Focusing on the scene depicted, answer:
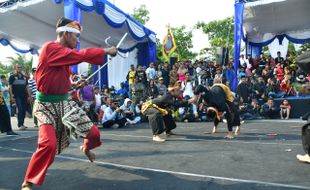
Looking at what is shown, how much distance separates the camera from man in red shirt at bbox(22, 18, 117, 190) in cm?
355

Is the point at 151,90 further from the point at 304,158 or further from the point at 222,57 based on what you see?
the point at 304,158

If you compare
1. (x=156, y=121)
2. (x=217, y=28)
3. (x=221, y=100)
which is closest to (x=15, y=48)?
(x=156, y=121)

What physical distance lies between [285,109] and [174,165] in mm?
8206

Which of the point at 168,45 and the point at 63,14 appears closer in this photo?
the point at 63,14

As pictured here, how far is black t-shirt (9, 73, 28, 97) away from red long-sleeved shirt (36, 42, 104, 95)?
5.83 m

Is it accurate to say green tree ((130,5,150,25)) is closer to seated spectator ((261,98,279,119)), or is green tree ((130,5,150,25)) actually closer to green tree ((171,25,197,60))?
green tree ((171,25,197,60))

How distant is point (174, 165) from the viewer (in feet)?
15.8

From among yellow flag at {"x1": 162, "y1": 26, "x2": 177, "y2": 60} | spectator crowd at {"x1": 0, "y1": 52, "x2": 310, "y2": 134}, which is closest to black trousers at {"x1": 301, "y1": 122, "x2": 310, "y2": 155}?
spectator crowd at {"x1": 0, "y1": 52, "x2": 310, "y2": 134}

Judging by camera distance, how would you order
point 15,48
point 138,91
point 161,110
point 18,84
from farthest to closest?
1. point 15,48
2. point 138,91
3. point 18,84
4. point 161,110

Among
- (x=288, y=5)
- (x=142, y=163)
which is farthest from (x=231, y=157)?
(x=288, y=5)

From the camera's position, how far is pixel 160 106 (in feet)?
25.1

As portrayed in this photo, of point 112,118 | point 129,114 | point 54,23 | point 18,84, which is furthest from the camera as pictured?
point 54,23

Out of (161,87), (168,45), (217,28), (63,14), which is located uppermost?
(217,28)

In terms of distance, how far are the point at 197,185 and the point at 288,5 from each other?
44.7 ft
